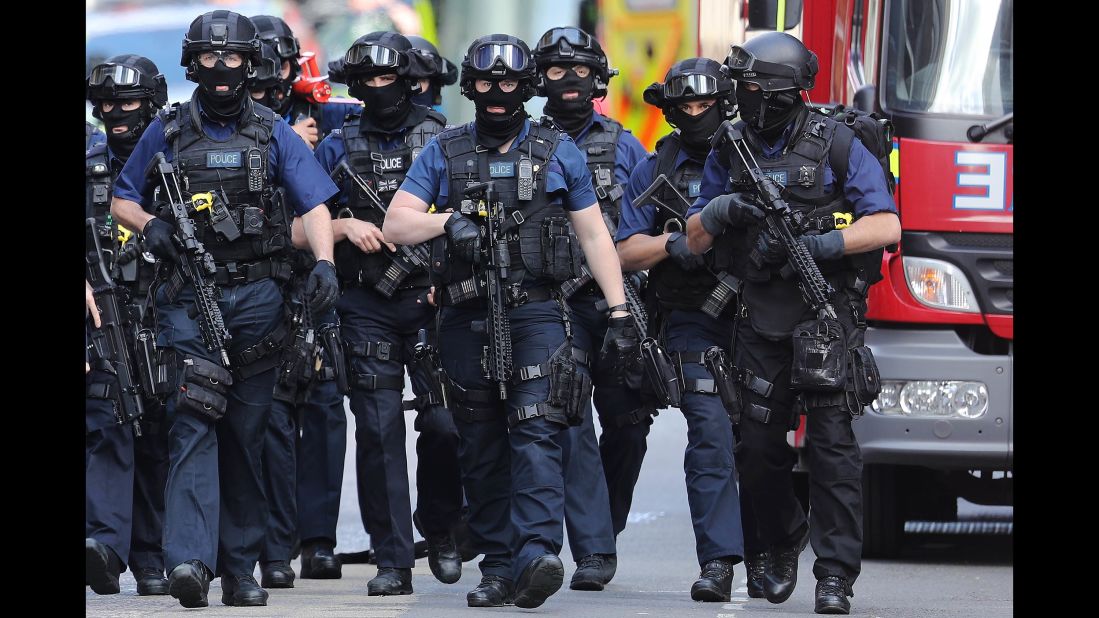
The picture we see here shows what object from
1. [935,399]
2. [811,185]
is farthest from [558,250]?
[935,399]

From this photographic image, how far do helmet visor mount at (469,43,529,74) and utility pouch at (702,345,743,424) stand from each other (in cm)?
133

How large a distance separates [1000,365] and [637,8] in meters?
11.5

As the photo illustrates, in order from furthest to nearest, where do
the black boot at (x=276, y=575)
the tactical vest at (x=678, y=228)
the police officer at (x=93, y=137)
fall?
the police officer at (x=93, y=137), the black boot at (x=276, y=575), the tactical vest at (x=678, y=228)

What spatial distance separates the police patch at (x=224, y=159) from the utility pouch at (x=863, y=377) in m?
2.40

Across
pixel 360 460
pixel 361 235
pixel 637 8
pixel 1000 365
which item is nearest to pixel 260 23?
pixel 361 235

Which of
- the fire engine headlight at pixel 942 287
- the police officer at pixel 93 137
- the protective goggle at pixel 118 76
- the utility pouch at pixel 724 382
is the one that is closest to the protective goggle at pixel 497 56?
the utility pouch at pixel 724 382

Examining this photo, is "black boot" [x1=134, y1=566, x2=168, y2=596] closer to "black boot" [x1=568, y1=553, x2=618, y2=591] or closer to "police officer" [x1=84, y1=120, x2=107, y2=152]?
"black boot" [x1=568, y1=553, x2=618, y2=591]

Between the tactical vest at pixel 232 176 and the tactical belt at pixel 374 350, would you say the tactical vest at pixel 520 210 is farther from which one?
the tactical belt at pixel 374 350

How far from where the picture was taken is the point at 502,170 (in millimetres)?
7629

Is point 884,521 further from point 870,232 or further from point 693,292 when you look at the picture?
point 870,232

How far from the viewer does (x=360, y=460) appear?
846cm

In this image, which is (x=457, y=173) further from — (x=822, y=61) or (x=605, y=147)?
(x=822, y=61)

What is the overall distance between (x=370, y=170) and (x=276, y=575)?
175cm

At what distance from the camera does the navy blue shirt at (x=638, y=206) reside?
8.45 metres
